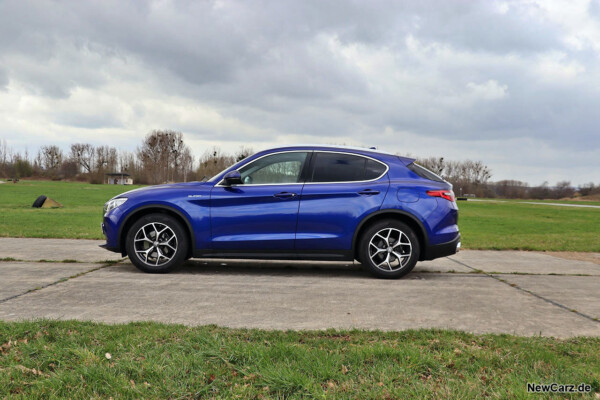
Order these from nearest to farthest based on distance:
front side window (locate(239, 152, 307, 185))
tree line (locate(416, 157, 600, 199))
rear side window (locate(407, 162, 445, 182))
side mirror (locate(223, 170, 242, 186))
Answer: side mirror (locate(223, 170, 242, 186)) → front side window (locate(239, 152, 307, 185)) → rear side window (locate(407, 162, 445, 182)) → tree line (locate(416, 157, 600, 199))

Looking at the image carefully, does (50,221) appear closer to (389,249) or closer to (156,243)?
(156,243)

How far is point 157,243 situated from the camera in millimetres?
5957

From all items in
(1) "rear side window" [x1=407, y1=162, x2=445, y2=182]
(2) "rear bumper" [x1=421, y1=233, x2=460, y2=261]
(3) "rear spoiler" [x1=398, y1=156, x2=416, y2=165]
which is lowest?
(2) "rear bumper" [x1=421, y1=233, x2=460, y2=261]

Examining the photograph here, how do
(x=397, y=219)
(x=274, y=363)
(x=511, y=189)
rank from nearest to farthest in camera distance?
1. (x=274, y=363)
2. (x=397, y=219)
3. (x=511, y=189)

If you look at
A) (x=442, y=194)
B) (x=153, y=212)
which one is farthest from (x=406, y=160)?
(x=153, y=212)

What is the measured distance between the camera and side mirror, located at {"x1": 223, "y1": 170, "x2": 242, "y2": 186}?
19.4 feet

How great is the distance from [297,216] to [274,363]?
3.17 metres

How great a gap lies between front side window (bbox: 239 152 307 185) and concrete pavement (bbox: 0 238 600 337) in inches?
50.6

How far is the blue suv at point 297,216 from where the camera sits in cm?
583

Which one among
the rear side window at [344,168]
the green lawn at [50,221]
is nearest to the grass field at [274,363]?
the rear side window at [344,168]

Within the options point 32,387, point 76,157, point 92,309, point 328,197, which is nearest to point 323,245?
point 328,197

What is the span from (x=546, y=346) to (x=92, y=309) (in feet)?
12.2

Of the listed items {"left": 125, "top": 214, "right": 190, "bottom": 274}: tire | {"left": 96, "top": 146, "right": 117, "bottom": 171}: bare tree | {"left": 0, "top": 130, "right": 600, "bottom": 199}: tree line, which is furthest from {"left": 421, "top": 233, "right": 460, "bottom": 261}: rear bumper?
{"left": 96, "top": 146, "right": 117, "bottom": 171}: bare tree

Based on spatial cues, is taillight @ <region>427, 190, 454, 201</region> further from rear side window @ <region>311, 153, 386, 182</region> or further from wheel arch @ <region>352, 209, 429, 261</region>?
rear side window @ <region>311, 153, 386, 182</region>
